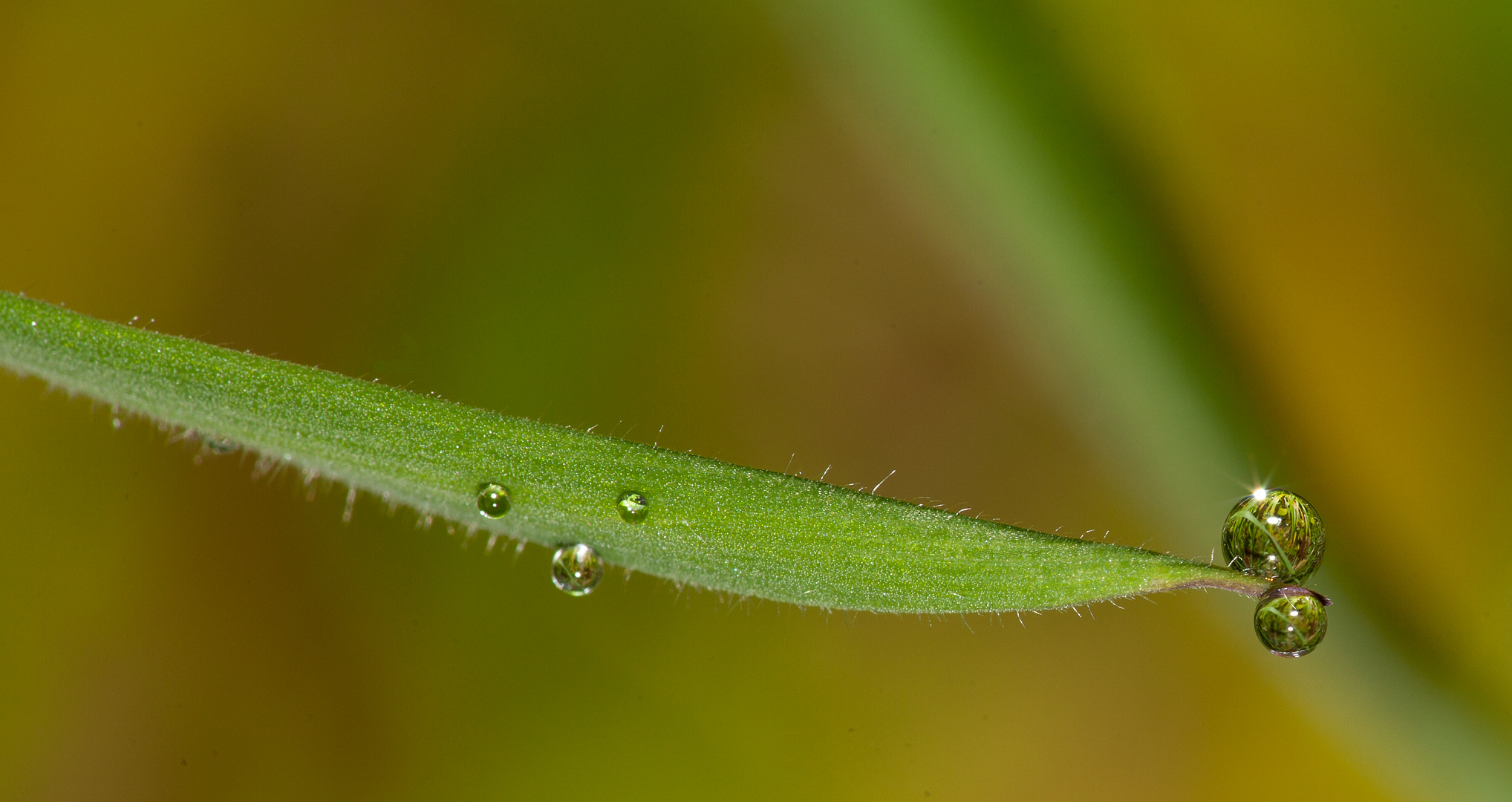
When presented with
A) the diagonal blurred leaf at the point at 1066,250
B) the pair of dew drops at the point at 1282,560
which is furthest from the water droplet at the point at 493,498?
the diagonal blurred leaf at the point at 1066,250

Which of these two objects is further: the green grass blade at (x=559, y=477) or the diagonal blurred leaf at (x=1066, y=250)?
the diagonal blurred leaf at (x=1066, y=250)

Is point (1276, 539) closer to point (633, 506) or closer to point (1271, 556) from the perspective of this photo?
point (1271, 556)

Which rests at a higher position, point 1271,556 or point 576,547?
point 1271,556

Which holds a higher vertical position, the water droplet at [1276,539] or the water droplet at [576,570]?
the water droplet at [1276,539]

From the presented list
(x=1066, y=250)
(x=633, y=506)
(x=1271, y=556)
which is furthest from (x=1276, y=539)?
(x=1066, y=250)

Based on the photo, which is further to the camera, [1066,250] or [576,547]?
[1066,250]

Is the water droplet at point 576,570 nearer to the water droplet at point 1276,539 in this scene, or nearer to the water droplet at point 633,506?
the water droplet at point 633,506

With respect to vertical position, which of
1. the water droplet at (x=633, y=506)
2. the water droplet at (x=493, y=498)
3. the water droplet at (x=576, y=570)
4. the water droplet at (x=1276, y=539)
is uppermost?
the water droplet at (x=1276, y=539)
